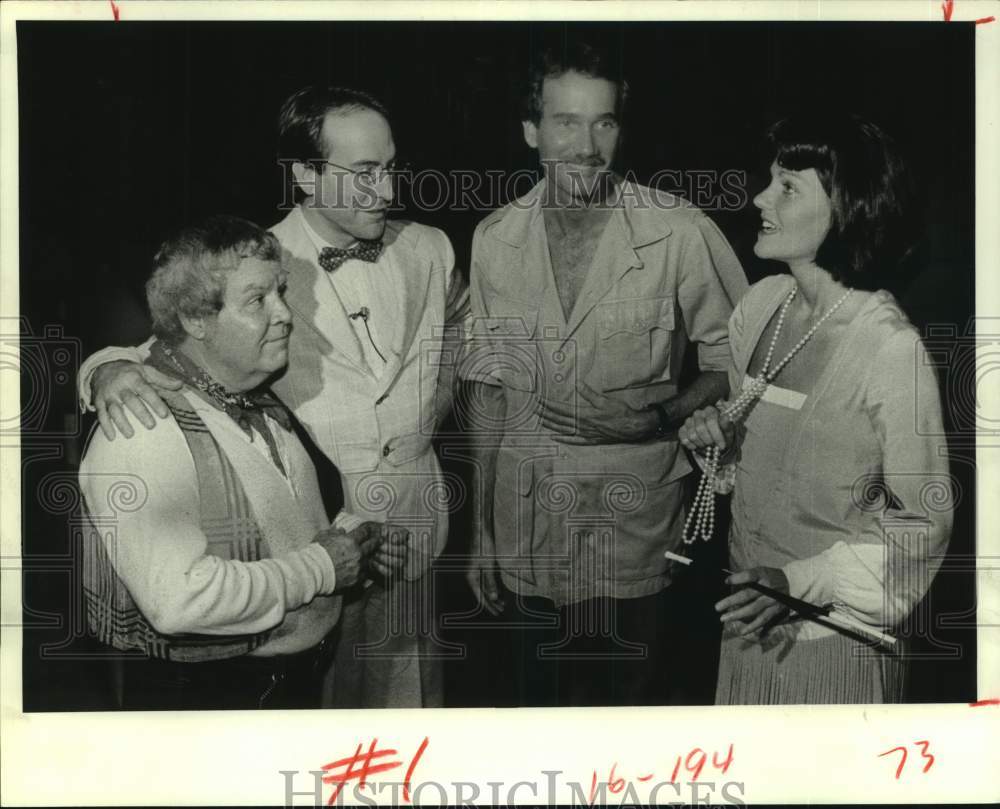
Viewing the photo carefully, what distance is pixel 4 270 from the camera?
3.40m

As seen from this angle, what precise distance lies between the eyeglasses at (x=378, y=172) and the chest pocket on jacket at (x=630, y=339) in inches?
26.1

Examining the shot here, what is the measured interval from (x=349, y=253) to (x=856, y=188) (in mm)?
1417

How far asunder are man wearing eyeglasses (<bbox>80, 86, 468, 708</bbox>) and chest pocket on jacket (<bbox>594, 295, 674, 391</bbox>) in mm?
402

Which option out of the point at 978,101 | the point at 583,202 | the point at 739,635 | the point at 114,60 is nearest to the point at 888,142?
the point at 978,101

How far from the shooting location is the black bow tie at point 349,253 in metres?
3.39

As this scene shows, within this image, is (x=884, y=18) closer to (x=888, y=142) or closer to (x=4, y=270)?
(x=888, y=142)

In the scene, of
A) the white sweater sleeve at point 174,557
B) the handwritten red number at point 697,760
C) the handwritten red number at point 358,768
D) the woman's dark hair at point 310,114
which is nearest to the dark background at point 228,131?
the woman's dark hair at point 310,114

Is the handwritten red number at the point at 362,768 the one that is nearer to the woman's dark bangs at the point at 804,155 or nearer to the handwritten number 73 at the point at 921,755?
the handwritten number 73 at the point at 921,755

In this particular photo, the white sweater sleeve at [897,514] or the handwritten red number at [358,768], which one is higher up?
the white sweater sleeve at [897,514]

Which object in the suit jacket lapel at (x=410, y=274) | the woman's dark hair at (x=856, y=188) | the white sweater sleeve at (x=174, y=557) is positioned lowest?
the white sweater sleeve at (x=174, y=557)

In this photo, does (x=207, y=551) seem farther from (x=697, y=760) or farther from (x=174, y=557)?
(x=697, y=760)

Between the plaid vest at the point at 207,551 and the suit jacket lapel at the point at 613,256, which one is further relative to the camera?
the suit jacket lapel at the point at 613,256

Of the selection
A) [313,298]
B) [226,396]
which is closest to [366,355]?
[313,298]

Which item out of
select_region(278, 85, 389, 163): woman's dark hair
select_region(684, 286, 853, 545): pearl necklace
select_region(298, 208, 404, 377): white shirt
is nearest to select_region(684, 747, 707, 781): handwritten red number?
select_region(684, 286, 853, 545): pearl necklace
